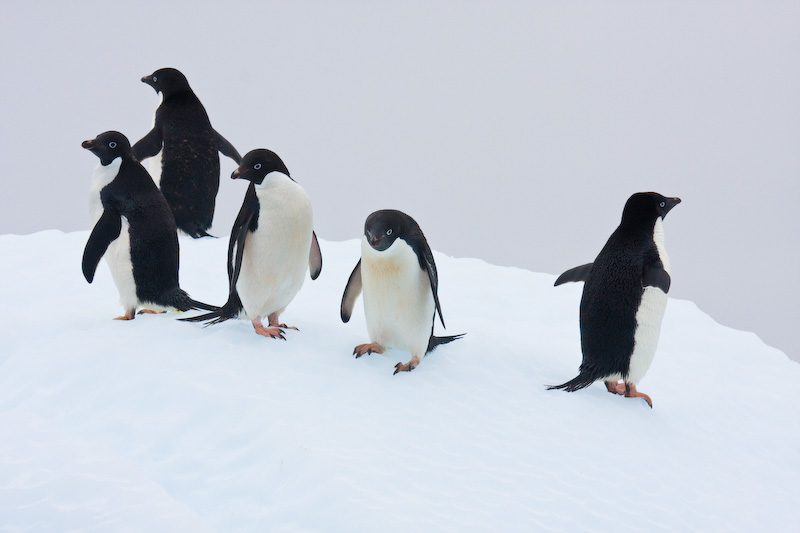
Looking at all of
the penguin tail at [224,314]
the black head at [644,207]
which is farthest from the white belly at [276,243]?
the black head at [644,207]

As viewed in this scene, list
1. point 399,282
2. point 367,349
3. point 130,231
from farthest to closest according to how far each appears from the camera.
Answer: point 130,231
point 367,349
point 399,282

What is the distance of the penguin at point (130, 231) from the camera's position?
4.41m

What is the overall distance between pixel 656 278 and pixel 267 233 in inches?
84.2

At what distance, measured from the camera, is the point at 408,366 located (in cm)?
404

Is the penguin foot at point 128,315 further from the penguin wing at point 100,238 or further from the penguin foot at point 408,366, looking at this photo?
the penguin foot at point 408,366

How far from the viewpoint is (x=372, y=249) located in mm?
3914

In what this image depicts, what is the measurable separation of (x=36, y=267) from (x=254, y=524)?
478cm

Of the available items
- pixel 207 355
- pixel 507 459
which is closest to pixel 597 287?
pixel 507 459

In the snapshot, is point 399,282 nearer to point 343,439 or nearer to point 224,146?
point 343,439

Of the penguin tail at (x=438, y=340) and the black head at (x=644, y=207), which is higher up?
the black head at (x=644, y=207)

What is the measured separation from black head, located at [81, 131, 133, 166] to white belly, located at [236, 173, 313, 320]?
1.05 m

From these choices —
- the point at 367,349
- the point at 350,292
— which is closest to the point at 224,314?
the point at 350,292

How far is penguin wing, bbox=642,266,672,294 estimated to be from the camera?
13.0ft

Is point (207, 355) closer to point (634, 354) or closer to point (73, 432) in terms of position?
point (73, 432)
